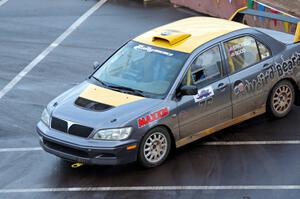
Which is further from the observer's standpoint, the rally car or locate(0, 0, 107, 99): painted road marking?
locate(0, 0, 107, 99): painted road marking

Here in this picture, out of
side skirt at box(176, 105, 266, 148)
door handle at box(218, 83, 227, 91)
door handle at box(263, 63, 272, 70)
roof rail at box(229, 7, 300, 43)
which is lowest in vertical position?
side skirt at box(176, 105, 266, 148)

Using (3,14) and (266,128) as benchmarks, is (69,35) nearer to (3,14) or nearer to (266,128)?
(3,14)

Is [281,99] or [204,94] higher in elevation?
[204,94]

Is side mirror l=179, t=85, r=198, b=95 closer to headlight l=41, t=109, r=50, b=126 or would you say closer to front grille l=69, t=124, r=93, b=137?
front grille l=69, t=124, r=93, b=137

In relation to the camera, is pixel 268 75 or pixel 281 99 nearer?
pixel 268 75

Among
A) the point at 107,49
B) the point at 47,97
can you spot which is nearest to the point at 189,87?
the point at 47,97

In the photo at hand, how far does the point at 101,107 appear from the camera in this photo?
9.97m

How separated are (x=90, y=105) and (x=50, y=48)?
6.81 metres

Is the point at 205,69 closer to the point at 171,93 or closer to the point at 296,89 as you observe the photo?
the point at 171,93

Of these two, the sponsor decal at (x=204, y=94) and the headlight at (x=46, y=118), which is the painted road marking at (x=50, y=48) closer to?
the headlight at (x=46, y=118)

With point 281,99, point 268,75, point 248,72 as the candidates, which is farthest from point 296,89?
point 248,72

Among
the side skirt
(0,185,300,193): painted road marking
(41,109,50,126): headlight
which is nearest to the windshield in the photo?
the side skirt

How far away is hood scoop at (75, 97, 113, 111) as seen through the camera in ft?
32.6

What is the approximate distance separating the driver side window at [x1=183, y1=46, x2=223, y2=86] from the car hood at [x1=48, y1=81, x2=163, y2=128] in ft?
2.26
